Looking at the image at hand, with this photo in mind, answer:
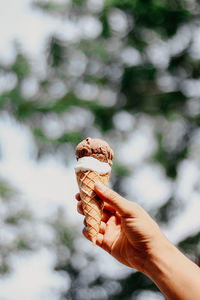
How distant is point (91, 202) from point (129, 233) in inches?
12.6

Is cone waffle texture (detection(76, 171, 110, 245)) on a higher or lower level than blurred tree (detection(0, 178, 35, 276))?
lower

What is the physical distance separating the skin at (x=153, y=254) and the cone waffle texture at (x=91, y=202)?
98 mm

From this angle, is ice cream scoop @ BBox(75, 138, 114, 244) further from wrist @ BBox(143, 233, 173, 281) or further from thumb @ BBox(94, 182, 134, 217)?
wrist @ BBox(143, 233, 173, 281)

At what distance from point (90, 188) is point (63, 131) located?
402cm

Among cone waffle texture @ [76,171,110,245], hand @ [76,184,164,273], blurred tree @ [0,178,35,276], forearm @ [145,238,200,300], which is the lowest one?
forearm @ [145,238,200,300]

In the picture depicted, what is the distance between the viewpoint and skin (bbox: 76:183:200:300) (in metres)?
2.32

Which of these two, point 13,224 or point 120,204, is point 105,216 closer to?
point 120,204

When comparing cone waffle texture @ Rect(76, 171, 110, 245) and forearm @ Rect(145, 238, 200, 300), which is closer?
forearm @ Rect(145, 238, 200, 300)

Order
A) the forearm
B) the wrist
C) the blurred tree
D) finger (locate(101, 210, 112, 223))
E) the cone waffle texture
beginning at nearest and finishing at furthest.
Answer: the forearm < the wrist < the cone waffle texture < finger (locate(101, 210, 112, 223)) < the blurred tree

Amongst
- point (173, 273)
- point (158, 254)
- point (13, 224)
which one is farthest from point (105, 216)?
point (13, 224)

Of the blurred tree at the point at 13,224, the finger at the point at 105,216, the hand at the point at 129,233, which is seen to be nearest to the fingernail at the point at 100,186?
the hand at the point at 129,233

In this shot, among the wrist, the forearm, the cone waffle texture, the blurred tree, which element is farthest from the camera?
the blurred tree

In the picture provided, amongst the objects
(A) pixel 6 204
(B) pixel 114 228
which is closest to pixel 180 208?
(A) pixel 6 204

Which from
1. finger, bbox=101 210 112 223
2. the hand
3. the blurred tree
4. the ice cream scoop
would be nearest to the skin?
the hand
